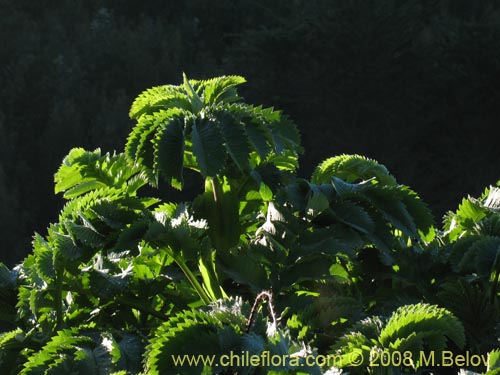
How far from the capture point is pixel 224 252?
9.29 feet

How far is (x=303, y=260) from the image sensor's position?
2717 mm

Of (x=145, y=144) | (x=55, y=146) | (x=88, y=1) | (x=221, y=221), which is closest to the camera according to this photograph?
(x=145, y=144)

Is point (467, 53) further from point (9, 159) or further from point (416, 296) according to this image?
point (416, 296)

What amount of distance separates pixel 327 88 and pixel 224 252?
1922cm

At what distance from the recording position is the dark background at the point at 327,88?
812 inches

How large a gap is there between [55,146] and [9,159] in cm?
105

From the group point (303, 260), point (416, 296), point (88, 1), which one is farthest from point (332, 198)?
point (88, 1)

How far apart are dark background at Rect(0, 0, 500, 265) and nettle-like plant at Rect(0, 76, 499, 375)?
16.7 metres

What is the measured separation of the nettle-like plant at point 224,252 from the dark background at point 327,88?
54.9 ft

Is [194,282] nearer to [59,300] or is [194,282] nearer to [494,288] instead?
[59,300]

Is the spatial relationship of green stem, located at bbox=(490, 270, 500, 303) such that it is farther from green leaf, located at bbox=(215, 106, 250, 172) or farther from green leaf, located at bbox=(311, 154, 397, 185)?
green leaf, located at bbox=(215, 106, 250, 172)

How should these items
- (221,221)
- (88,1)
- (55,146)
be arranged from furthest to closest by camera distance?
(88,1) < (55,146) < (221,221)

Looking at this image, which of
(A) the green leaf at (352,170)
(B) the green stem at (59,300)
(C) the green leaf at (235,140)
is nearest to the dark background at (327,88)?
(A) the green leaf at (352,170)

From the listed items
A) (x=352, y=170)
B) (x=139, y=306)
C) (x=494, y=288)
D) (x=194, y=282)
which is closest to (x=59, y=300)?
(x=139, y=306)
